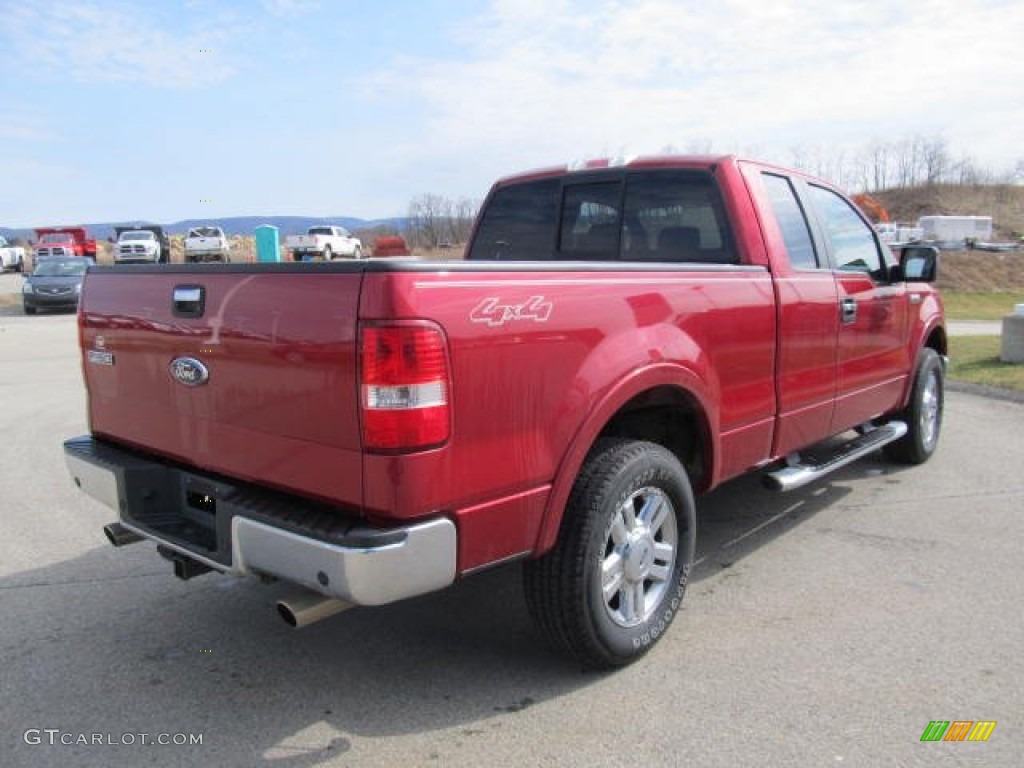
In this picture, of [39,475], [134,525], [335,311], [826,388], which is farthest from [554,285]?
[39,475]

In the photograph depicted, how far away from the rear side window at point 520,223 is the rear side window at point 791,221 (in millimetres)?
1170

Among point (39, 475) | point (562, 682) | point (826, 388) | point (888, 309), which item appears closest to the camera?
Result: point (562, 682)

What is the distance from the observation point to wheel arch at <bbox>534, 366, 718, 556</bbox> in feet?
9.58

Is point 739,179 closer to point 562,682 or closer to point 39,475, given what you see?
point 562,682

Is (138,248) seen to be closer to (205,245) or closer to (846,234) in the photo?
(205,245)

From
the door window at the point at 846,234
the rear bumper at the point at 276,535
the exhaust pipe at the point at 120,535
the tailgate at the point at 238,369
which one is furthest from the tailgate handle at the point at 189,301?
the door window at the point at 846,234

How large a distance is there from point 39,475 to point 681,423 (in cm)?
483

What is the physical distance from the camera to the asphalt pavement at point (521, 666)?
278cm

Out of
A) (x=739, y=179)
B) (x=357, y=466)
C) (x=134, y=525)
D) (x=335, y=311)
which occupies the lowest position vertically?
(x=134, y=525)

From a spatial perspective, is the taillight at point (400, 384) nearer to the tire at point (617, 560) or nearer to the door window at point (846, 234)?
the tire at point (617, 560)

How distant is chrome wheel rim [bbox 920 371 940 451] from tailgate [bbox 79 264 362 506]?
4981mm

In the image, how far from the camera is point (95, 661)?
340 centimetres

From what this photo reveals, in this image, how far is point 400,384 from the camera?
244 cm

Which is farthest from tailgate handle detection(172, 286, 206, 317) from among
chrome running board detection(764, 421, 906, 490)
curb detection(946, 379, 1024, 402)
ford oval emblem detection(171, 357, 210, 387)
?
curb detection(946, 379, 1024, 402)
